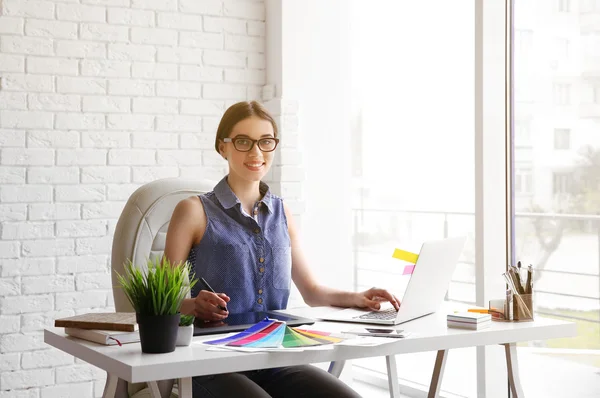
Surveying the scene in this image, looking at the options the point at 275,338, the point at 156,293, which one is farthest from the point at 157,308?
the point at 275,338

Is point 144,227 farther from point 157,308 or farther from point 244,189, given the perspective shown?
point 157,308

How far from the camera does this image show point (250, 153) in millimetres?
2561

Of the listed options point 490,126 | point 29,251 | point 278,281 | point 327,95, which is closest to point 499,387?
point 490,126

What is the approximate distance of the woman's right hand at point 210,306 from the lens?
7.07 ft

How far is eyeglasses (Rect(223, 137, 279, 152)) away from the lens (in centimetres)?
257

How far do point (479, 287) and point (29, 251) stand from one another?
74.7 inches

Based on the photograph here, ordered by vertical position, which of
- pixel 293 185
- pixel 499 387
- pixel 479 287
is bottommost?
pixel 499 387

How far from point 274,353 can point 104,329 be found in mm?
431

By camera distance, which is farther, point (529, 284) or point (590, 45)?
point (590, 45)

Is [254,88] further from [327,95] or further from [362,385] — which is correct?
[362,385]

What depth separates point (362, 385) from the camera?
15.5 feet

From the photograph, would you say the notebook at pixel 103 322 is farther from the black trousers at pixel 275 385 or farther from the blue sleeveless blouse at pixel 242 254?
the blue sleeveless blouse at pixel 242 254

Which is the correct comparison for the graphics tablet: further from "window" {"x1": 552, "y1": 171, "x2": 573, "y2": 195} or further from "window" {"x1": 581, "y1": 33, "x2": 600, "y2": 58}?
"window" {"x1": 552, "y1": 171, "x2": 573, "y2": 195}

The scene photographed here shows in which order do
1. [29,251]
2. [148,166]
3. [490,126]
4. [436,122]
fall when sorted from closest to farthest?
[490,126] < [29,251] < [148,166] < [436,122]
